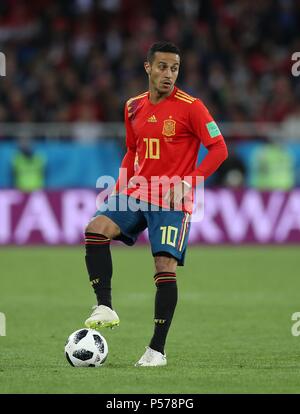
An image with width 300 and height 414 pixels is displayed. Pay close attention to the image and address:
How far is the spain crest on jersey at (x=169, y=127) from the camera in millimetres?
7477

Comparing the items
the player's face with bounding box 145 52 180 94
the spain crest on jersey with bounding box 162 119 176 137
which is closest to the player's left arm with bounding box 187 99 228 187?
the spain crest on jersey with bounding box 162 119 176 137

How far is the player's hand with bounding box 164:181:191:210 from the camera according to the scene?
A: 7.27 meters

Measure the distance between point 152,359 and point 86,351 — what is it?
446 mm

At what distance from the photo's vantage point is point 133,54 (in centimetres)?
2019

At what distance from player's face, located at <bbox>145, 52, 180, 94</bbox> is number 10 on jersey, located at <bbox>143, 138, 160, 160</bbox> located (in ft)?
1.18

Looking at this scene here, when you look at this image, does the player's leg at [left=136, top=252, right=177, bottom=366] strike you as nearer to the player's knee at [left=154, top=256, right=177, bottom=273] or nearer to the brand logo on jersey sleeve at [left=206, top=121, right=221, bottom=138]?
the player's knee at [left=154, top=256, right=177, bottom=273]

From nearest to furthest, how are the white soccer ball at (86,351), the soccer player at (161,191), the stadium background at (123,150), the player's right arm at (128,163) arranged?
1. the white soccer ball at (86,351)
2. the soccer player at (161,191)
3. the player's right arm at (128,163)
4. the stadium background at (123,150)

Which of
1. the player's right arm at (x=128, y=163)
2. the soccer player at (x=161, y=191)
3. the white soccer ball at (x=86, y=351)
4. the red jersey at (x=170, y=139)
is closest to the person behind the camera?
the white soccer ball at (x=86, y=351)

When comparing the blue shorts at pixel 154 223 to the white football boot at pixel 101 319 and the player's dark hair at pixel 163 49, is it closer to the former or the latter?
the white football boot at pixel 101 319

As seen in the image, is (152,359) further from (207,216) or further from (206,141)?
(207,216)

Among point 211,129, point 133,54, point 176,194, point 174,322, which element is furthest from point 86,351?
point 133,54

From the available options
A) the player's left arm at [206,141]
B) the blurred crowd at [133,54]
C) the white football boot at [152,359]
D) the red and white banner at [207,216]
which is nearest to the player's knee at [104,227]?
the player's left arm at [206,141]
